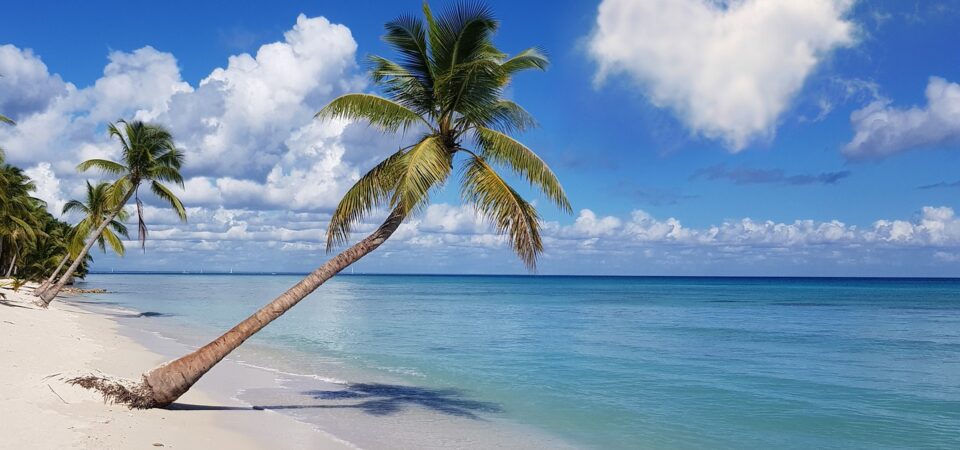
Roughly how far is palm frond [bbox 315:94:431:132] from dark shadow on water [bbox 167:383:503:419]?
17.4 feet

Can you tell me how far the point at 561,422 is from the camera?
12.3 metres

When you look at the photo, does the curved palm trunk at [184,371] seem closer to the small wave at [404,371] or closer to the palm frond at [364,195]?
the palm frond at [364,195]

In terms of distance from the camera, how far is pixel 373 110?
1080cm

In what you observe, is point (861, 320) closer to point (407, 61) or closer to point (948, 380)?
point (948, 380)

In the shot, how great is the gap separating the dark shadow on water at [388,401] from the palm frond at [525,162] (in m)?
4.53

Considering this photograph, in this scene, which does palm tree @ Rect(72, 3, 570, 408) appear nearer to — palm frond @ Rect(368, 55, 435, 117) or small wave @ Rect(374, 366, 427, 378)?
palm frond @ Rect(368, 55, 435, 117)

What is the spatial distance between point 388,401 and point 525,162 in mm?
5972

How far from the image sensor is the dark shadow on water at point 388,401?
12445mm

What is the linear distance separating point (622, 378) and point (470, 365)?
15.1 ft

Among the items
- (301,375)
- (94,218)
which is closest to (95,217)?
(94,218)

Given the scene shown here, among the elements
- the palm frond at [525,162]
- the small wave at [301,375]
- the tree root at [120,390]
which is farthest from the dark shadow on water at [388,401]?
the palm frond at [525,162]

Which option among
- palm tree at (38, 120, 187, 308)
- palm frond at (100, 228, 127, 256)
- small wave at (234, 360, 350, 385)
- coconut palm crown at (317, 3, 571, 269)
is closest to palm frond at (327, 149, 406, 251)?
coconut palm crown at (317, 3, 571, 269)

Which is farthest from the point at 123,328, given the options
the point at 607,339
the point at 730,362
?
the point at 730,362

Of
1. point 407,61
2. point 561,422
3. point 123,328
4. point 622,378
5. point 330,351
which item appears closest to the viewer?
point 407,61
